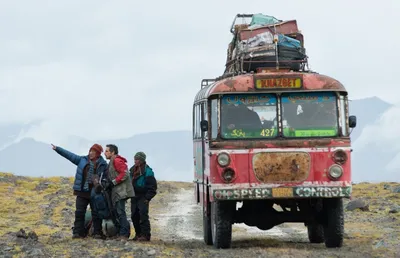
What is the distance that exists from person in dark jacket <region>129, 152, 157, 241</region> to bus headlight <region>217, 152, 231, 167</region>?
1.74 meters

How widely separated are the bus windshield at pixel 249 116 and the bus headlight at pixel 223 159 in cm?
33

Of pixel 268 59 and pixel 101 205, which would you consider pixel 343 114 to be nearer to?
pixel 268 59

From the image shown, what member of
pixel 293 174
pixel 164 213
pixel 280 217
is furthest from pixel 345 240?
pixel 164 213

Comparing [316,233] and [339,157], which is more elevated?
[339,157]

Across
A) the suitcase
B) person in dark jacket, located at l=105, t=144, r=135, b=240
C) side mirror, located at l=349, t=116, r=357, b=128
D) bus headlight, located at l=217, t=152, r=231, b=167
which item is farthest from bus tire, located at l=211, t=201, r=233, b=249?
the suitcase

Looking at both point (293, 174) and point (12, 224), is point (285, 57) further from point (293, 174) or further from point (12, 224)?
point (12, 224)

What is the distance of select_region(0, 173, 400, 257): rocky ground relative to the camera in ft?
42.4

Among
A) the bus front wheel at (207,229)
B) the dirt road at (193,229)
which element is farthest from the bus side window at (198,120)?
the dirt road at (193,229)

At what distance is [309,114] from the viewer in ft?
44.9

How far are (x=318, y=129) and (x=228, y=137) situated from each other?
151cm

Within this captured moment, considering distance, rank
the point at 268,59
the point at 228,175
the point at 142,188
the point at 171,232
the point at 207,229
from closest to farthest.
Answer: the point at 228,175, the point at 142,188, the point at 268,59, the point at 207,229, the point at 171,232

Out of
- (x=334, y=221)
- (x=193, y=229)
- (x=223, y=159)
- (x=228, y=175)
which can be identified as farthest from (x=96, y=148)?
→ (x=193, y=229)

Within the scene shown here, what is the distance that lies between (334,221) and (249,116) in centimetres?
229

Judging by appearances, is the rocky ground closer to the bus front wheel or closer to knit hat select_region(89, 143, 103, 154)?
the bus front wheel
